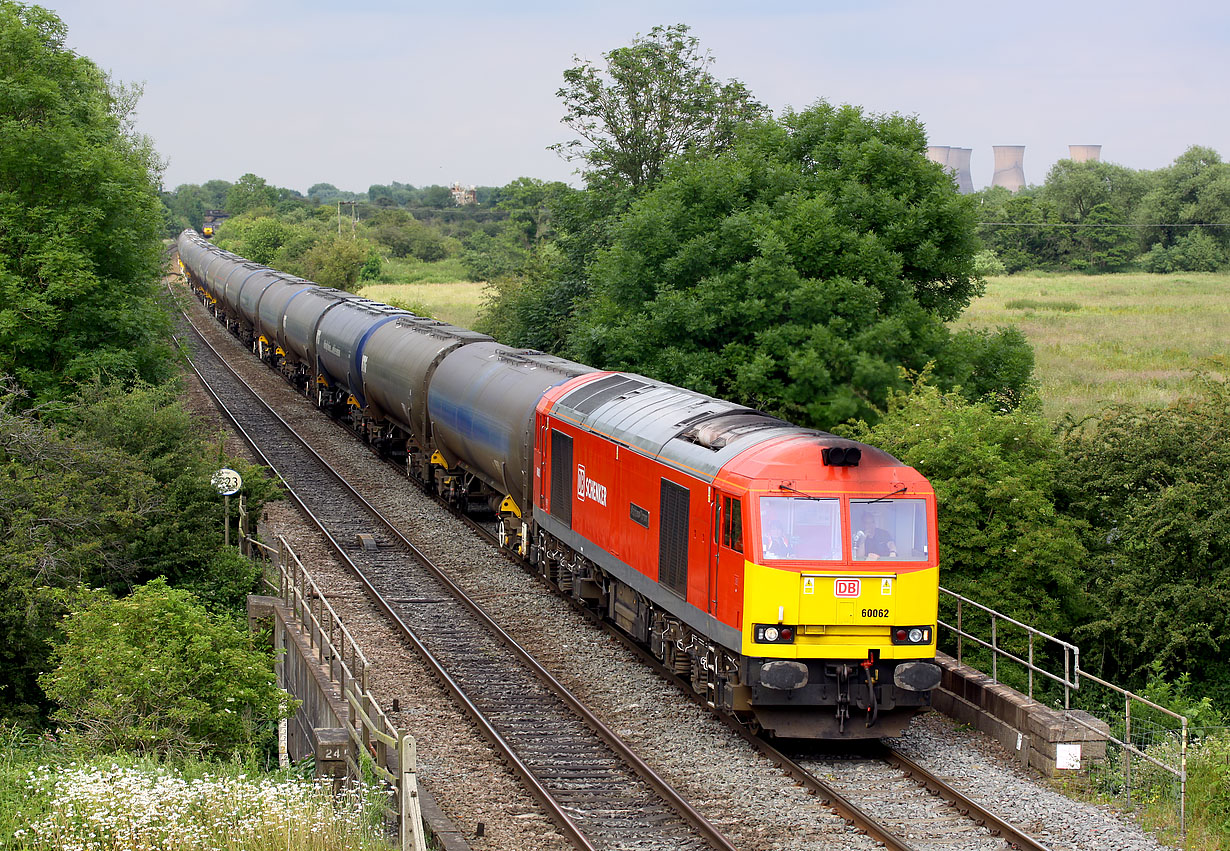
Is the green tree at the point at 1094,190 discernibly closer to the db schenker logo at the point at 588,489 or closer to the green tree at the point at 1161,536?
the green tree at the point at 1161,536

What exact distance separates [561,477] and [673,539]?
4861 mm

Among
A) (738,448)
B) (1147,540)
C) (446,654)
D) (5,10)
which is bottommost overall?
(446,654)

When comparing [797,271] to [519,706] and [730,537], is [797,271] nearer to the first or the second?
[519,706]

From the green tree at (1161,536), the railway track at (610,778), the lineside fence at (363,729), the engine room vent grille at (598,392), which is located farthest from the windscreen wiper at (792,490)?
the green tree at (1161,536)

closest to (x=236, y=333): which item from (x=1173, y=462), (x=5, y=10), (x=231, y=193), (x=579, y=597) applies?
(x=5, y=10)

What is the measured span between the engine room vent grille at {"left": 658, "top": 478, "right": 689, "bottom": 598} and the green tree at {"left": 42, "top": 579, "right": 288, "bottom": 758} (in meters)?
4.73

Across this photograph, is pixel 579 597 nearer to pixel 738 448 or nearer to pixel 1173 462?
pixel 738 448

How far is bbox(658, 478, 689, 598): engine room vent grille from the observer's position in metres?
14.3

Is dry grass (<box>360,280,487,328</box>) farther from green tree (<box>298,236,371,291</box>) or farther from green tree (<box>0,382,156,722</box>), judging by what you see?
green tree (<box>0,382,156,722</box>)

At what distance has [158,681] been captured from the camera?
13.4m

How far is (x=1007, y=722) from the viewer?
44.1 ft

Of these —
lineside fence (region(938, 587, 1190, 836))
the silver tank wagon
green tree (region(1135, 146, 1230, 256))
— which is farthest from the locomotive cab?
green tree (region(1135, 146, 1230, 256))

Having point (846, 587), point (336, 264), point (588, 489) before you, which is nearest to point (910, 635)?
point (846, 587)

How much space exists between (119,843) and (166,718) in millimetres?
4166
